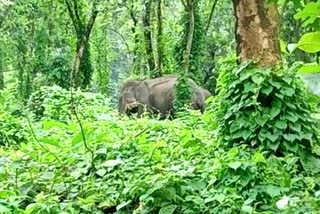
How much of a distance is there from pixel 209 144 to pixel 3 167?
1.60 metres

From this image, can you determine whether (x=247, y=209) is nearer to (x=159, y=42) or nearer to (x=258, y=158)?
(x=258, y=158)

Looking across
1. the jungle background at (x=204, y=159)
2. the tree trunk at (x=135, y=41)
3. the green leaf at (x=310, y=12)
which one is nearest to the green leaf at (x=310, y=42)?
the green leaf at (x=310, y=12)

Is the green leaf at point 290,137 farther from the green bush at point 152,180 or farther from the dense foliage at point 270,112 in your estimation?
the green bush at point 152,180

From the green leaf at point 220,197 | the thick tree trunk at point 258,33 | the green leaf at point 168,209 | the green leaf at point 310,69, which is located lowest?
the green leaf at point 168,209

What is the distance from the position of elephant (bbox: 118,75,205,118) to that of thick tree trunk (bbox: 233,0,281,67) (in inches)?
366

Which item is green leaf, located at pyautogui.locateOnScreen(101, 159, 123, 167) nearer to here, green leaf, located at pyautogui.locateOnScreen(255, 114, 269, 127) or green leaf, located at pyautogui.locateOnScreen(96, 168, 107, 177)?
green leaf, located at pyautogui.locateOnScreen(96, 168, 107, 177)

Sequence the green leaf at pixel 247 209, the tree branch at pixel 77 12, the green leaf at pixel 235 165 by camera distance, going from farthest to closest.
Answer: the tree branch at pixel 77 12 → the green leaf at pixel 235 165 → the green leaf at pixel 247 209

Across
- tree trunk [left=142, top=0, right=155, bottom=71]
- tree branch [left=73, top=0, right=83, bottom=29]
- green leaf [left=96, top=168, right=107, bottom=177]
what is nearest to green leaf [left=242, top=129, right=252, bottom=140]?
green leaf [left=96, top=168, right=107, bottom=177]

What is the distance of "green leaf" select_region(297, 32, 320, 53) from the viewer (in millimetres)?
1028

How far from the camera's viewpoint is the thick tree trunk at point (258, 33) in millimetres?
4617

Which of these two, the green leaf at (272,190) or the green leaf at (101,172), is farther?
the green leaf at (101,172)

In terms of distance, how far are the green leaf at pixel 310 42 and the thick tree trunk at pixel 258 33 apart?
142 inches

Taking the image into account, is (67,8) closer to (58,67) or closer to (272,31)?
(58,67)

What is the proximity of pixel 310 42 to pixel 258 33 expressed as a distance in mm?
3629
